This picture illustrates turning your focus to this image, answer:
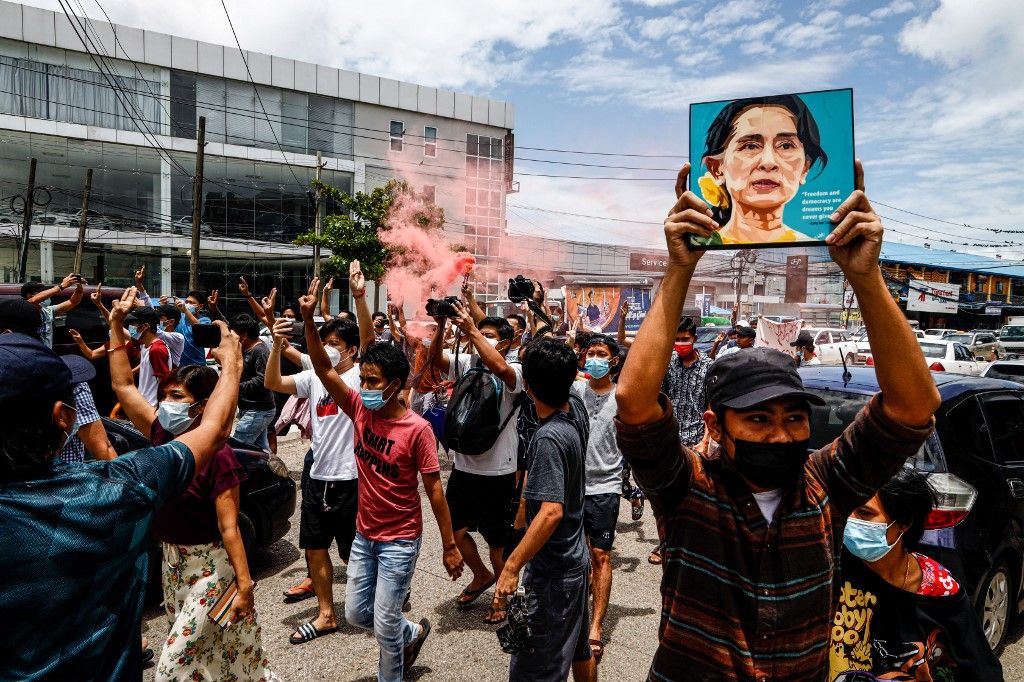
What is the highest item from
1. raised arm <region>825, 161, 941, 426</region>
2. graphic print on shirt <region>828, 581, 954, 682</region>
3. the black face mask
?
raised arm <region>825, 161, 941, 426</region>

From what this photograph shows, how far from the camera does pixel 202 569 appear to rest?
114 inches

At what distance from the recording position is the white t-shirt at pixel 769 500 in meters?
1.77

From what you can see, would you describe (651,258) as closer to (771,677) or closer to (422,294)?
(422,294)

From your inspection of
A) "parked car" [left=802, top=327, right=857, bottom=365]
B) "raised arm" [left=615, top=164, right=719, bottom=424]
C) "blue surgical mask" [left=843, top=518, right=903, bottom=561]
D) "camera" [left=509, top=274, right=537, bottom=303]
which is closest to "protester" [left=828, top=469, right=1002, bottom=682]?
"blue surgical mask" [left=843, top=518, right=903, bottom=561]

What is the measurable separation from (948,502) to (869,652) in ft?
5.07

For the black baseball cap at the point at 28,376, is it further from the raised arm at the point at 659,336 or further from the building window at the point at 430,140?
the building window at the point at 430,140

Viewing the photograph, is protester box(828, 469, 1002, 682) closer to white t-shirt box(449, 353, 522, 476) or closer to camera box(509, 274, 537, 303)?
white t-shirt box(449, 353, 522, 476)

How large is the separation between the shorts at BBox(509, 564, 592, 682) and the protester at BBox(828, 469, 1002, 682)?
3.51 feet

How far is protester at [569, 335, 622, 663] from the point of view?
4.14 meters

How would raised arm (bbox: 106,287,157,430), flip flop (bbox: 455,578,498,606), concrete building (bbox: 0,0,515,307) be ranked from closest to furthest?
raised arm (bbox: 106,287,157,430)
flip flop (bbox: 455,578,498,606)
concrete building (bbox: 0,0,515,307)

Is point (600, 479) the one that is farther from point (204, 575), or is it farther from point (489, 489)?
point (204, 575)

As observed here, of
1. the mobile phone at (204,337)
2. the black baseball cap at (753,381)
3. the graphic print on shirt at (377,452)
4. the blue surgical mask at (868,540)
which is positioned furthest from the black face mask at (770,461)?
the mobile phone at (204,337)

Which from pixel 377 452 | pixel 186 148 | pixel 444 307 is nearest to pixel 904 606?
pixel 377 452

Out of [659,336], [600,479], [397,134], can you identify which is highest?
[397,134]
